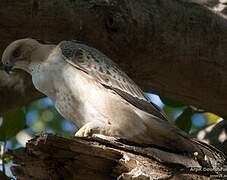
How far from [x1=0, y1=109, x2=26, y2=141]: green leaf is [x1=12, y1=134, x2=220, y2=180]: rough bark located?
220 cm

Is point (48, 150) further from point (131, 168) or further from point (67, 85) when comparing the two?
point (67, 85)

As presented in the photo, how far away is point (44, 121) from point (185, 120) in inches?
92.3

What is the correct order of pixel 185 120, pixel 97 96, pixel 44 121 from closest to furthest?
pixel 97 96 < pixel 185 120 < pixel 44 121

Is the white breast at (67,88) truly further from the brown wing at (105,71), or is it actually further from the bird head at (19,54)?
the bird head at (19,54)

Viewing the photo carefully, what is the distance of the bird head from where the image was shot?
15.5ft

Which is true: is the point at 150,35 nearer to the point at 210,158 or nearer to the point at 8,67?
the point at 8,67

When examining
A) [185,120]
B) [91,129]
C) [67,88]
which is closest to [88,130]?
[91,129]

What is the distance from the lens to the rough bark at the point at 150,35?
4.59 metres

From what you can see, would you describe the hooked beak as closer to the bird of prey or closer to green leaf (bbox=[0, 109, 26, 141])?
the bird of prey

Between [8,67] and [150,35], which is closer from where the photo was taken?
[150,35]

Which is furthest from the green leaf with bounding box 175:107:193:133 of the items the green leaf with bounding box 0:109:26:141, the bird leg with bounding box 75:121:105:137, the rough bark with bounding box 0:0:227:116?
the bird leg with bounding box 75:121:105:137

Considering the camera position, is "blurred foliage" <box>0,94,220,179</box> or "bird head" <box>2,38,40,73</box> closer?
"bird head" <box>2,38,40,73</box>

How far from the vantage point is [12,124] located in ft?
19.0

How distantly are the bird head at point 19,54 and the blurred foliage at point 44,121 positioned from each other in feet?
1.73
